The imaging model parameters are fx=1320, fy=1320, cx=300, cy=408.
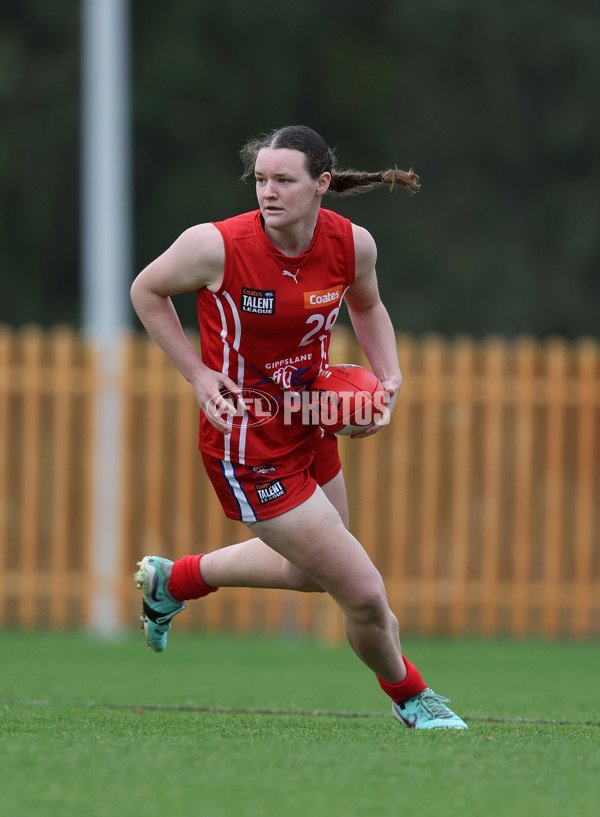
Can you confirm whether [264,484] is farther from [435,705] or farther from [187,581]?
[435,705]

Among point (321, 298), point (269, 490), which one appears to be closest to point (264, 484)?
point (269, 490)

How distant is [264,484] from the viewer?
476 centimetres

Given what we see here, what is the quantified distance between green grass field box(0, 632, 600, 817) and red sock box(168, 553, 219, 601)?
495 mm

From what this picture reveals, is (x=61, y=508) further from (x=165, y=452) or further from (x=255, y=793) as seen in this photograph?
(x=255, y=793)

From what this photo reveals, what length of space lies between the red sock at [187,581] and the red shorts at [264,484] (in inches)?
23.3

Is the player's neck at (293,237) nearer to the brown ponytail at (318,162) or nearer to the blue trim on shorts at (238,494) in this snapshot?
the brown ponytail at (318,162)

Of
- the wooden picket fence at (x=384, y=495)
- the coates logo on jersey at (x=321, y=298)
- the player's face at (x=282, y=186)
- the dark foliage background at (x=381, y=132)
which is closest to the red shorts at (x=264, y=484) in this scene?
the coates logo on jersey at (x=321, y=298)

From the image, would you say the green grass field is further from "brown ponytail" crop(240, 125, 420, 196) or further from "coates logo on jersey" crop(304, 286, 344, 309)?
"brown ponytail" crop(240, 125, 420, 196)

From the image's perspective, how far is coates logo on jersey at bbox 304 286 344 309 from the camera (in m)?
4.73

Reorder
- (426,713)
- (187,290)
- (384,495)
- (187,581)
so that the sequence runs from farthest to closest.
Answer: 1. (384,495)
2. (187,581)
3. (426,713)
4. (187,290)

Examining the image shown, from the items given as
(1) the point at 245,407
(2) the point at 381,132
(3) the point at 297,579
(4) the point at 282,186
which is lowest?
(3) the point at 297,579

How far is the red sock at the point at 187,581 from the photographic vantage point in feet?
17.8

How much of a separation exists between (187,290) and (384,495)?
21.3 ft

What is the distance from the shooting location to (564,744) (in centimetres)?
439
